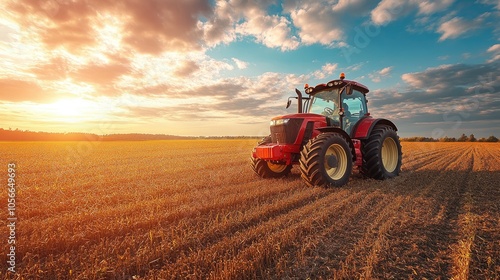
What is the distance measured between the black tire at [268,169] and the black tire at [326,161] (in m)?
1.47

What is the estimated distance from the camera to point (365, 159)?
6953 mm

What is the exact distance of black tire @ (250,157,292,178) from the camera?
7180mm

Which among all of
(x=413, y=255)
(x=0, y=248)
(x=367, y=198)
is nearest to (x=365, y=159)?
(x=367, y=198)

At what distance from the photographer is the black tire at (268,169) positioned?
718cm

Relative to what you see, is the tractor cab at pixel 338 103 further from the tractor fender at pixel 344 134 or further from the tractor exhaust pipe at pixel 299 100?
the tractor fender at pixel 344 134

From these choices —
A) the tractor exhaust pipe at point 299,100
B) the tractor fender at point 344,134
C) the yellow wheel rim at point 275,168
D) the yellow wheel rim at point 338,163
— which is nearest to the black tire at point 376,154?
the tractor fender at point 344,134

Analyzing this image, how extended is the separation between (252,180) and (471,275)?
192 inches

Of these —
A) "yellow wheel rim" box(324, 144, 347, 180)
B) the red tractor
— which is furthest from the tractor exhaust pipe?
"yellow wheel rim" box(324, 144, 347, 180)

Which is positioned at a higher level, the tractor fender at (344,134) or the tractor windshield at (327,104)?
the tractor windshield at (327,104)

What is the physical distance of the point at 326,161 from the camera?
5.93 metres

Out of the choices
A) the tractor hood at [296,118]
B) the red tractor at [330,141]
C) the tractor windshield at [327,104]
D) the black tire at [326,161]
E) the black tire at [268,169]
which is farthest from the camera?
the black tire at [268,169]

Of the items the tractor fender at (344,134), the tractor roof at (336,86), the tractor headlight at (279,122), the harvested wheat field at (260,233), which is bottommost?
the harvested wheat field at (260,233)

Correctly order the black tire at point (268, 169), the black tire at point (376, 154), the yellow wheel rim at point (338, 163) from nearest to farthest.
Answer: the yellow wheel rim at point (338, 163) < the black tire at point (376, 154) < the black tire at point (268, 169)

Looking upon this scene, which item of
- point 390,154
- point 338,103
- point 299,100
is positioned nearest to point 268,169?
point 299,100
